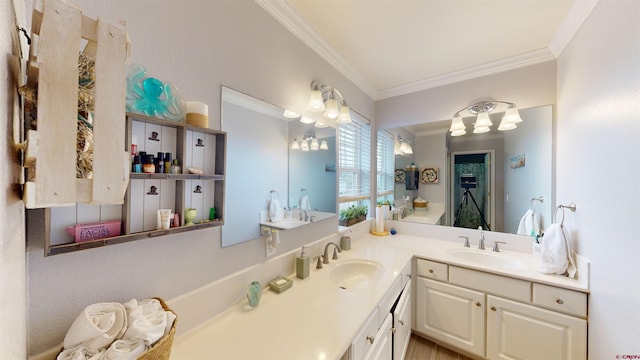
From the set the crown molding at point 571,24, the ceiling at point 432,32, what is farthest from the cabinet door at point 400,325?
the crown molding at point 571,24

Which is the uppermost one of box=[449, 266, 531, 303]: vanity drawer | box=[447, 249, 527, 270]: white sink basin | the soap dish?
the soap dish

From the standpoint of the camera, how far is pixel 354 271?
1.68m

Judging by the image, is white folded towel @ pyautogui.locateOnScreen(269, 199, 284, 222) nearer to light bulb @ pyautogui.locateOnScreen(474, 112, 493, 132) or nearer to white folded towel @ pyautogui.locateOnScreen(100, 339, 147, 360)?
white folded towel @ pyautogui.locateOnScreen(100, 339, 147, 360)

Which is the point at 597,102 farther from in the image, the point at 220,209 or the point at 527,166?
the point at 220,209

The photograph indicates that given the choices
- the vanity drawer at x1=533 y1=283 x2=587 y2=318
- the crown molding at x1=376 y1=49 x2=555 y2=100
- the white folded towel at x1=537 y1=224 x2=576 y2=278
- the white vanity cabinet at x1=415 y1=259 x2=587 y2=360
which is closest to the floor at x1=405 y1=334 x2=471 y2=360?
the white vanity cabinet at x1=415 y1=259 x2=587 y2=360

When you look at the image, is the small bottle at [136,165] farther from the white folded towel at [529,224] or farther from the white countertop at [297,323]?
the white folded towel at [529,224]

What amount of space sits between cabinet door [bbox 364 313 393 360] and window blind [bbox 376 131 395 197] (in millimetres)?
1470

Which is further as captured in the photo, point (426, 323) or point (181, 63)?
point (426, 323)

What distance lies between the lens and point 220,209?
982mm

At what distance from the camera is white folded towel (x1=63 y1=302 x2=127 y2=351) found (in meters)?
0.59

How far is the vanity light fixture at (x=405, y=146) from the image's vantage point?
8.20 ft

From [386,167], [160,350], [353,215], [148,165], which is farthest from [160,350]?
[386,167]

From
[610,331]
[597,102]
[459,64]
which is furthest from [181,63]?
[610,331]

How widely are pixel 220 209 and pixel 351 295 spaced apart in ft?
2.60
